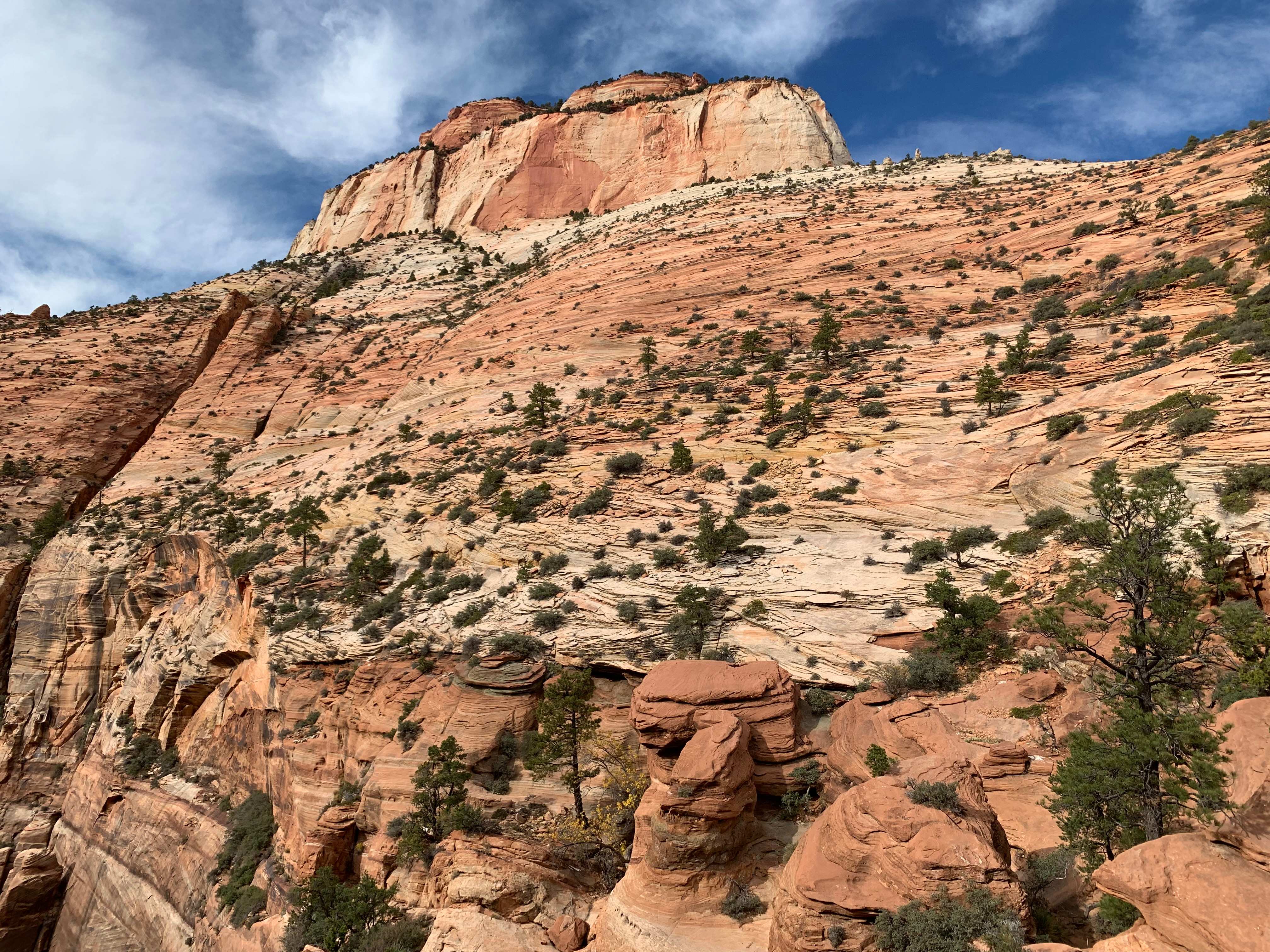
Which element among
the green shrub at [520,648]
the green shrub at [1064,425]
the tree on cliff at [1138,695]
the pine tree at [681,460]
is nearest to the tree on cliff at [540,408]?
the pine tree at [681,460]

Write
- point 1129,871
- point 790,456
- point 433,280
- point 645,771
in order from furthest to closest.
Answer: point 433,280 < point 790,456 < point 645,771 < point 1129,871

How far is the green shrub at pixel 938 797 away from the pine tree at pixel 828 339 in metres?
21.6

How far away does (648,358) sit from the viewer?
105ft

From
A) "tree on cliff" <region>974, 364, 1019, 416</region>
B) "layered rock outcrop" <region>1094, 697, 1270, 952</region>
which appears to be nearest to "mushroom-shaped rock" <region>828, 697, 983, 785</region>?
"layered rock outcrop" <region>1094, 697, 1270, 952</region>

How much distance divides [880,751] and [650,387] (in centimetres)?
2125

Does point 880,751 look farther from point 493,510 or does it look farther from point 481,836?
point 493,510

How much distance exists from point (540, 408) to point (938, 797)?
23.8m

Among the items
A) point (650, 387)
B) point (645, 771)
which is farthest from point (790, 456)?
point (645, 771)

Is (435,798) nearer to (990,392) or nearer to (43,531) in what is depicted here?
(990,392)

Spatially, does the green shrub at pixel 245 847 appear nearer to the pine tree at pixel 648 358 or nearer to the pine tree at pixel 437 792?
the pine tree at pixel 437 792

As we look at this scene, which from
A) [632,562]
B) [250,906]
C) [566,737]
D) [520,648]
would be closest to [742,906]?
[566,737]

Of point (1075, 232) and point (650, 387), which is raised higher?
point (1075, 232)

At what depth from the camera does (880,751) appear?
11.7 m

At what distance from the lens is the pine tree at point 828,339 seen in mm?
27578
